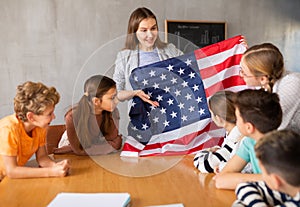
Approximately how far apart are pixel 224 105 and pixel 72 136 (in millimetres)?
763

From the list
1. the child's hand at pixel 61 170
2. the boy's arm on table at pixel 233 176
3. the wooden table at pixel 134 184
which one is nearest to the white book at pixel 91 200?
the wooden table at pixel 134 184

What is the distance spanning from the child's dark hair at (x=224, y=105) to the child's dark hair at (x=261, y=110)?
0.70ft

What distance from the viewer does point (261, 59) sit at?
1.48 m

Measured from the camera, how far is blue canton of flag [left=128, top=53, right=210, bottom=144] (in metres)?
1.70

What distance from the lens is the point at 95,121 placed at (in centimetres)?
164

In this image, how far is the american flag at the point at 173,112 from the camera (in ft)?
5.58

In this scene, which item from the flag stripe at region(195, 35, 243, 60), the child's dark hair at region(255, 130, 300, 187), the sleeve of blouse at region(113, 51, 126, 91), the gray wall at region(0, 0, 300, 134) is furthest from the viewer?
the gray wall at region(0, 0, 300, 134)

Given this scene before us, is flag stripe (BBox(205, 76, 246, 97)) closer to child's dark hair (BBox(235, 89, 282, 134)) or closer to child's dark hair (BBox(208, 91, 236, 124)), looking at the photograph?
child's dark hair (BBox(208, 91, 236, 124))

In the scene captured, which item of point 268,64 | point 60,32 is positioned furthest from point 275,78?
point 60,32

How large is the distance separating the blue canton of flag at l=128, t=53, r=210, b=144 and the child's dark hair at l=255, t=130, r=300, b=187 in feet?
2.64

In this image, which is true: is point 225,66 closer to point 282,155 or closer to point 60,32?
point 282,155

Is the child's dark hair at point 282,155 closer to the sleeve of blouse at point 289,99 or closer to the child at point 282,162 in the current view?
the child at point 282,162

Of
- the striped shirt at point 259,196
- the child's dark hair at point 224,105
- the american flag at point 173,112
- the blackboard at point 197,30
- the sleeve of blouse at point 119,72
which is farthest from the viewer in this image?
the blackboard at point 197,30

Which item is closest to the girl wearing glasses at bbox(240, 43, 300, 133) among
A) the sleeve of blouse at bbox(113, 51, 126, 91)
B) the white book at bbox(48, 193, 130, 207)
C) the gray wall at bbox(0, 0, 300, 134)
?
the sleeve of blouse at bbox(113, 51, 126, 91)
